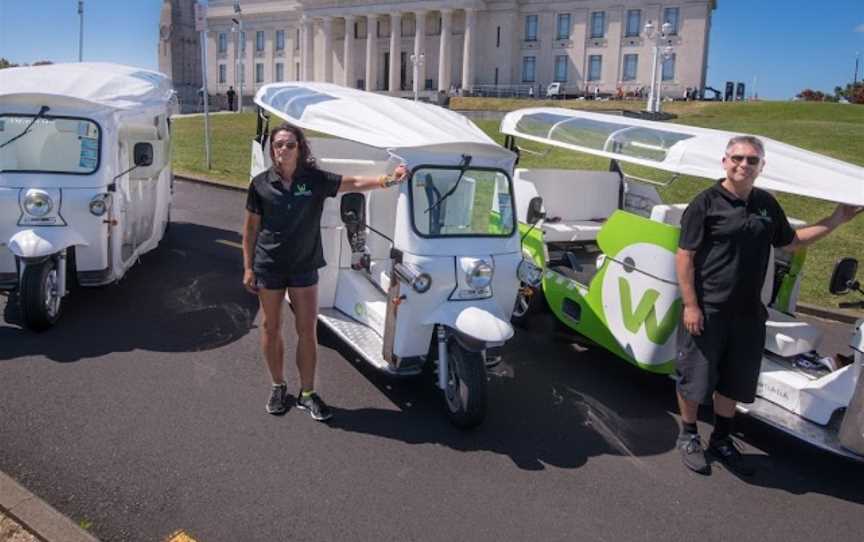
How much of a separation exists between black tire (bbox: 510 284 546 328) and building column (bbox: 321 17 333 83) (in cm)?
7385

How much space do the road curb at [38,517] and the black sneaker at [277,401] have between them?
1.62 meters

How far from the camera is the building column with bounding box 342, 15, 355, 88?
75.2 m

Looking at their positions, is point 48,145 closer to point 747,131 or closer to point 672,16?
point 747,131

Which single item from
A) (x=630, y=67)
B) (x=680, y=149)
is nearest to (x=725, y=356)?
(x=680, y=149)

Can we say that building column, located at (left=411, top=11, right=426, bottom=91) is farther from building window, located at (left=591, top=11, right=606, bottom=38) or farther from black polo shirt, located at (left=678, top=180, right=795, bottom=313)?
black polo shirt, located at (left=678, top=180, right=795, bottom=313)

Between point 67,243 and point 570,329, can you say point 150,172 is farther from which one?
point 570,329

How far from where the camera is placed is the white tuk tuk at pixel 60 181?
621 centimetres

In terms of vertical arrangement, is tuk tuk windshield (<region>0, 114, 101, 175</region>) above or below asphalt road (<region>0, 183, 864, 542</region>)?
above

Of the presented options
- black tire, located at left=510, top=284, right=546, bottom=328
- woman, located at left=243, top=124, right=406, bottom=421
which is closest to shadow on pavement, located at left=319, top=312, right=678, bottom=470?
black tire, located at left=510, top=284, right=546, bottom=328

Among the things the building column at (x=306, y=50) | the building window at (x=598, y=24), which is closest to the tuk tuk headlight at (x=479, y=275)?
the building window at (x=598, y=24)

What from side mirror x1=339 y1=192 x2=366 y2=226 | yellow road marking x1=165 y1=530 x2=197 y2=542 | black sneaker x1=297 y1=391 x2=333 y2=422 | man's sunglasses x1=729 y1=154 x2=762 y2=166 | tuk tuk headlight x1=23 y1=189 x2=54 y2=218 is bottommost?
yellow road marking x1=165 y1=530 x2=197 y2=542

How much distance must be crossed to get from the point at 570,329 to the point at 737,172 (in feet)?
9.16

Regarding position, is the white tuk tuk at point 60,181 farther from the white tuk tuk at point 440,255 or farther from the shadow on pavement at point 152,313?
the white tuk tuk at point 440,255

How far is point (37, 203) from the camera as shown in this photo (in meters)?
6.28
